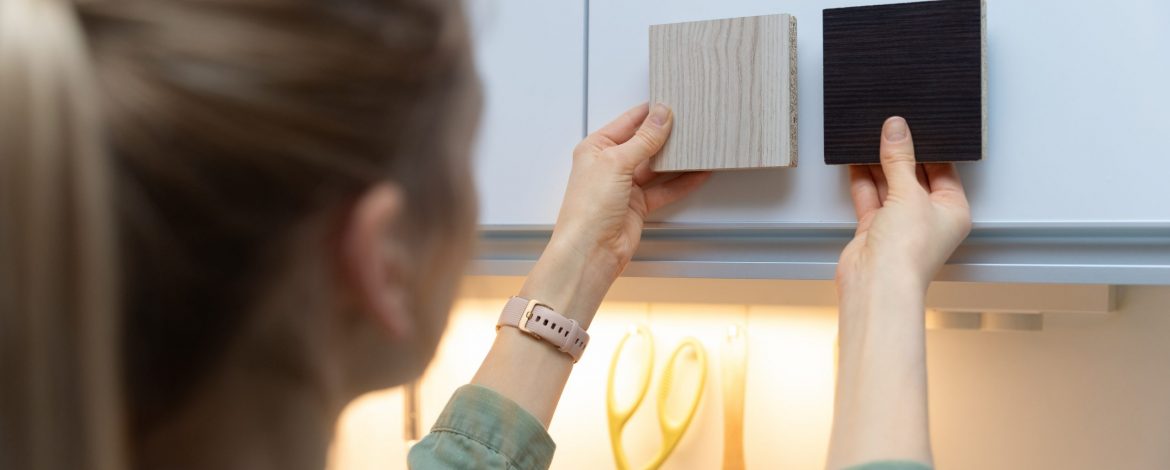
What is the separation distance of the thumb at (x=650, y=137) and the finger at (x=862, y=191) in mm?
149

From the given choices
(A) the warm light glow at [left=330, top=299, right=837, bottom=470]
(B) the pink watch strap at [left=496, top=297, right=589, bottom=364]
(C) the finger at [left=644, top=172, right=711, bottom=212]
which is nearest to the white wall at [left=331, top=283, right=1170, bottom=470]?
(A) the warm light glow at [left=330, top=299, right=837, bottom=470]

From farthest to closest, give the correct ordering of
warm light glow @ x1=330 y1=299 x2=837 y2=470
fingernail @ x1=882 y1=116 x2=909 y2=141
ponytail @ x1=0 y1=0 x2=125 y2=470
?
1. warm light glow @ x1=330 y1=299 x2=837 y2=470
2. fingernail @ x1=882 y1=116 x2=909 y2=141
3. ponytail @ x1=0 y1=0 x2=125 y2=470

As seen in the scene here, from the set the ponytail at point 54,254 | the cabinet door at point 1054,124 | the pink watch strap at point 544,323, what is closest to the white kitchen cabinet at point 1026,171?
the cabinet door at point 1054,124

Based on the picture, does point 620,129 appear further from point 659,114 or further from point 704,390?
point 704,390

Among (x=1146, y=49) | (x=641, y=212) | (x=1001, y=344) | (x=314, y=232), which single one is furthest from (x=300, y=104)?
(x=1001, y=344)

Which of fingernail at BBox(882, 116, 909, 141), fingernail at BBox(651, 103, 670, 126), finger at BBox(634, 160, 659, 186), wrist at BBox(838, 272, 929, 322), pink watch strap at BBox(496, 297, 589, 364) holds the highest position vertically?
fingernail at BBox(651, 103, 670, 126)

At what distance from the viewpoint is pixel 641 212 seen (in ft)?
2.72

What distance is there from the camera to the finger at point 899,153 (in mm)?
718

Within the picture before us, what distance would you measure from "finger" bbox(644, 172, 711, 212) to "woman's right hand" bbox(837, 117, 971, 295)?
0.47 ft

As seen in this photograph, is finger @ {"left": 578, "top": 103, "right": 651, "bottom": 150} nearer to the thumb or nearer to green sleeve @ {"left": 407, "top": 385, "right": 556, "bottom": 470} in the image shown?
the thumb

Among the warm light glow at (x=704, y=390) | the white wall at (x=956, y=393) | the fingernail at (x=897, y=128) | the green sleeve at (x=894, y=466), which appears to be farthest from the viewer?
the warm light glow at (x=704, y=390)

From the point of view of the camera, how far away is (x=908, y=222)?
0.71 meters

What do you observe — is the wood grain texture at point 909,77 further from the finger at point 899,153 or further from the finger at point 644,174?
the finger at point 644,174

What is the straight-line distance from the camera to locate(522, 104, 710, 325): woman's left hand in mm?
805
